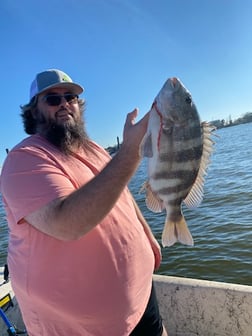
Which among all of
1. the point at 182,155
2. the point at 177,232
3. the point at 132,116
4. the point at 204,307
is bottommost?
the point at 204,307

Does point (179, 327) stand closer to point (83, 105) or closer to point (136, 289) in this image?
point (136, 289)

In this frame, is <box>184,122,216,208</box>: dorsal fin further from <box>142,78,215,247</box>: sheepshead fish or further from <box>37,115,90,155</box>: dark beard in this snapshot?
<box>37,115,90,155</box>: dark beard

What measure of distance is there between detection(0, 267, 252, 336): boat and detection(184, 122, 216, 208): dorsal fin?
2.16 meters

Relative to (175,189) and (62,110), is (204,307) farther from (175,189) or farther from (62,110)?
(62,110)

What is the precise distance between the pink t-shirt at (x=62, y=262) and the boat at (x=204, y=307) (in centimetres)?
184

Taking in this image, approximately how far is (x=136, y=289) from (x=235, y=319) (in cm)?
213

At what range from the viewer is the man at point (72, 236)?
1930mm

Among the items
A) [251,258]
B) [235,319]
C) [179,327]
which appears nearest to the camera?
[235,319]

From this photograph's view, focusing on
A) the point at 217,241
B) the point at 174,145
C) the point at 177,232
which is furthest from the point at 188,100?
the point at 217,241

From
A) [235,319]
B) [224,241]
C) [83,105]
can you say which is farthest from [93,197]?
[224,241]

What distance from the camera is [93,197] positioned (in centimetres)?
188

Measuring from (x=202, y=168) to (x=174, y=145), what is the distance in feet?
1.09

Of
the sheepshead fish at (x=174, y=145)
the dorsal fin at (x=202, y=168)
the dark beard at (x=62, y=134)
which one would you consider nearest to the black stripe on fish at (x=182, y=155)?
the sheepshead fish at (x=174, y=145)

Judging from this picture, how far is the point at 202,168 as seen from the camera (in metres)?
2.26
